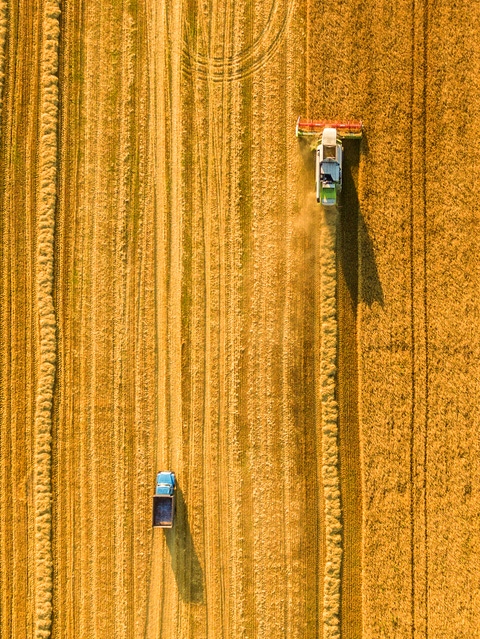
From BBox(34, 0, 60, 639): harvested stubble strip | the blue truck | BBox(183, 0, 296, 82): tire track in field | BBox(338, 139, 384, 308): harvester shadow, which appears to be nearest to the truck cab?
BBox(338, 139, 384, 308): harvester shadow

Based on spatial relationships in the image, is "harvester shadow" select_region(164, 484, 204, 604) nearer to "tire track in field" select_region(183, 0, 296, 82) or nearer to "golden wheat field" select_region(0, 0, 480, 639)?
"golden wheat field" select_region(0, 0, 480, 639)

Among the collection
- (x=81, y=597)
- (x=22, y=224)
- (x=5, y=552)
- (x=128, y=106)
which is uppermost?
(x=128, y=106)

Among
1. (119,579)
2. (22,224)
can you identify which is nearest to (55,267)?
(22,224)

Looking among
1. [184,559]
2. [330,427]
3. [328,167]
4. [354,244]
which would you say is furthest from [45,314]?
[354,244]

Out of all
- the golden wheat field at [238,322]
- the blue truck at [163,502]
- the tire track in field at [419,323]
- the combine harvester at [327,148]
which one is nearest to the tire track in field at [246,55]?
the golden wheat field at [238,322]

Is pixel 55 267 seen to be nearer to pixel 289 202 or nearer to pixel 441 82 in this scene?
pixel 289 202

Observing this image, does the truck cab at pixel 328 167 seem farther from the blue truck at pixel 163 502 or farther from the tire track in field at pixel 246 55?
the blue truck at pixel 163 502

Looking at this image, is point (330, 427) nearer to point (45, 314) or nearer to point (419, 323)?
point (419, 323)
